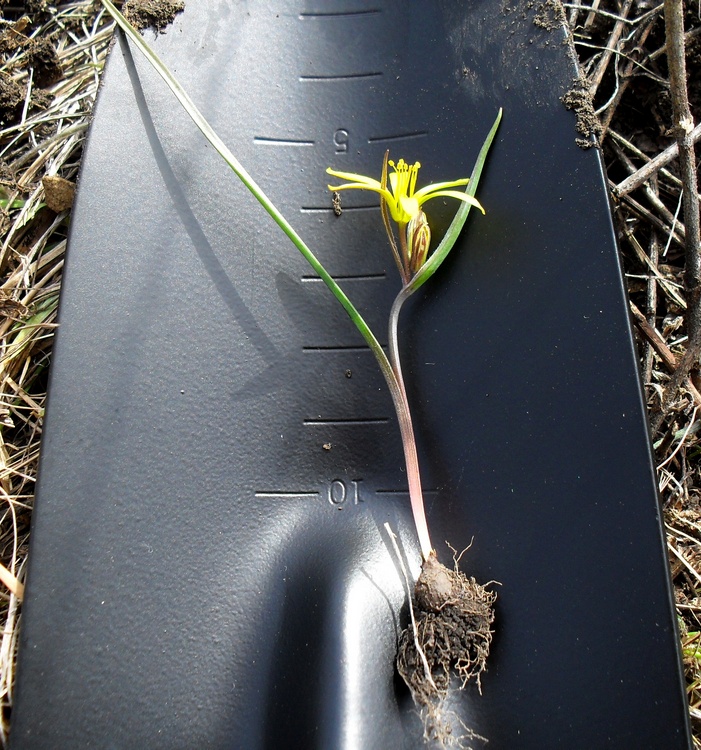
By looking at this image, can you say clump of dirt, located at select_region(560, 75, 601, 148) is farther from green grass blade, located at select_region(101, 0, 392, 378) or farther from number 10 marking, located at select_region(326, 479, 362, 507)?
number 10 marking, located at select_region(326, 479, 362, 507)

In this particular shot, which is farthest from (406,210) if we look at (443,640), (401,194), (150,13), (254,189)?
(150,13)

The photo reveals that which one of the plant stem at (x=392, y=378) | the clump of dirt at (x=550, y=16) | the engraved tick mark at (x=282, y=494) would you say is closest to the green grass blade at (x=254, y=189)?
the plant stem at (x=392, y=378)

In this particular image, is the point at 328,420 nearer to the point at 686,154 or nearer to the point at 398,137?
the point at 398,137

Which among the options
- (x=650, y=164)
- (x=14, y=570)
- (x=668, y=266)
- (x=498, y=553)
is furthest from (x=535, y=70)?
(x=14, y=570)

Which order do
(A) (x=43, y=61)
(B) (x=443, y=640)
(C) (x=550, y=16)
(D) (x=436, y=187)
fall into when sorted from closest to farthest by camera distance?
(B) (x=443, y=640), (D) (x=436, y=187), (C) (x=550, y=16), (A) (x=43, y=61)

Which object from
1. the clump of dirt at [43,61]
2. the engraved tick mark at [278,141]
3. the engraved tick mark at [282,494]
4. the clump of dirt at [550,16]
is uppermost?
the clump of dirt at [43,61]

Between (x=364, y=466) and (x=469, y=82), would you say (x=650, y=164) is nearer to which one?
(x=469, y=82)

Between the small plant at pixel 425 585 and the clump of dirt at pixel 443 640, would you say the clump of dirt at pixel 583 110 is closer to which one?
the small plant at pixel 425 585
